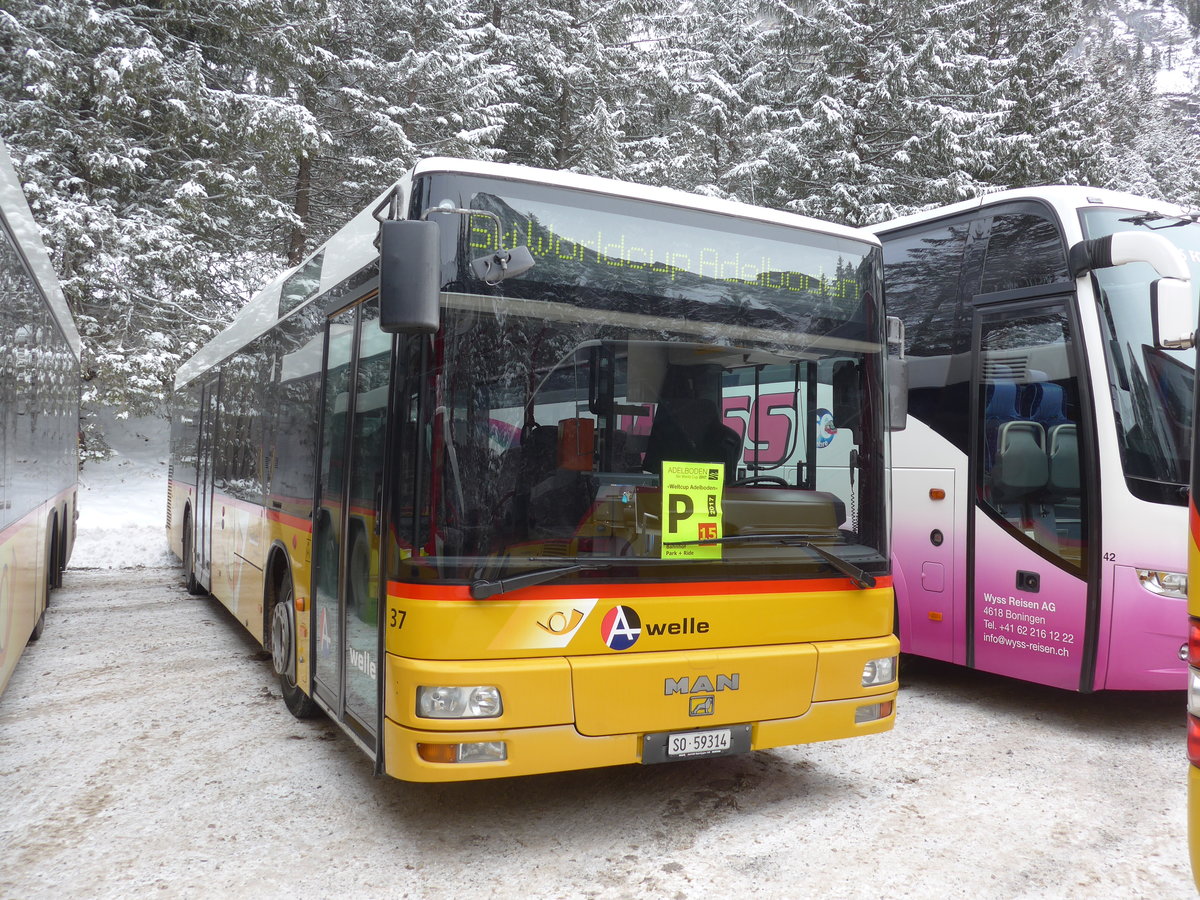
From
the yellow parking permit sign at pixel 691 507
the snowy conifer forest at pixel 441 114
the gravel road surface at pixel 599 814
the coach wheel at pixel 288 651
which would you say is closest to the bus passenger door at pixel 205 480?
the gravel road surface at pixel 599 814

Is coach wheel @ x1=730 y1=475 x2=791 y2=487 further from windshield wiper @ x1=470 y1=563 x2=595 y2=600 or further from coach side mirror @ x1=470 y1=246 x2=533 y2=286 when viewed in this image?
coach side mirror @ x1=470 y1=246 x2=533 y2=286

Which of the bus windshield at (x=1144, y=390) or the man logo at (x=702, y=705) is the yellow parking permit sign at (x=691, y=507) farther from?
the bus windshield at (x=1144, y=390)

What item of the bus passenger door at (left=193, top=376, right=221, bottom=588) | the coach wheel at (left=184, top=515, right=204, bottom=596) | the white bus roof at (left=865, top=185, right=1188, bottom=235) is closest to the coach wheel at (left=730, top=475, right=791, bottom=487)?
the white bus roof at (left=865, top=185, right=1188, bottom=235)

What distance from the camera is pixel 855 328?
15.8 feet

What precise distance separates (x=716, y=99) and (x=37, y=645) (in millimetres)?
Result: 17990

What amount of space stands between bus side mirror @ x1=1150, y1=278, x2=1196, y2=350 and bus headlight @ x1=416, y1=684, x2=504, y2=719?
11.9 feet

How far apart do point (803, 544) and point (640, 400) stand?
106 centimetres

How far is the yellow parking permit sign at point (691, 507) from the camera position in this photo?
167 inches

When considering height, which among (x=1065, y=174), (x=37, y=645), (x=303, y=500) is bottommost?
(x=37, y=645)

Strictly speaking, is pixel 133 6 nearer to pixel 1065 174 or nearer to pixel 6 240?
pixel 6 240

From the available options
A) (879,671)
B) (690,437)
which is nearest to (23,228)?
(690,437)

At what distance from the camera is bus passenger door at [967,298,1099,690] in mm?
5918

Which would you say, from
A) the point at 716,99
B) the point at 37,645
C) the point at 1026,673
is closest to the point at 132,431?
the point at 716,99

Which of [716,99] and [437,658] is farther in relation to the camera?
[716,99]
